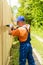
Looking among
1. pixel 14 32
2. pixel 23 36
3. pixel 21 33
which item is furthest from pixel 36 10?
pixel 14 32

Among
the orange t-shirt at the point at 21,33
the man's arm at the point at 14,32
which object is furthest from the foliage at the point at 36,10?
the man's arm at the point at 14,32

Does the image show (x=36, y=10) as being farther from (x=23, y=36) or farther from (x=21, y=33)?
(x=21, y=33)

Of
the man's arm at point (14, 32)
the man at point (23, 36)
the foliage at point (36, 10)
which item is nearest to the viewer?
the man's arm at point (14, 32)

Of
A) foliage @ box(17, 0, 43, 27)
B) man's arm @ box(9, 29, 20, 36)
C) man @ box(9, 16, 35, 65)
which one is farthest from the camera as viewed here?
foliage @ box(17, 0, 43, 27)

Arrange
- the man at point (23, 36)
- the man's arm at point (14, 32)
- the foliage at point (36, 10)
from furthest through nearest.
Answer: the foliage at point (36, 10) < the man at point (23, 36) < the man's arm at point (14, 32)

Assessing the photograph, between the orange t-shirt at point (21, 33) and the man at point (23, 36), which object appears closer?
the orange t-shirt at point (21, 33)

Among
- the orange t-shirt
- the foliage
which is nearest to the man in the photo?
the orange t-shirt

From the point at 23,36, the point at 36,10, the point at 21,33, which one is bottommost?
the point at 36,10

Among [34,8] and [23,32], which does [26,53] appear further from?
[34,8]

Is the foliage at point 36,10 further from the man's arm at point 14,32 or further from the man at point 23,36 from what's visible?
the man's arm at point 14,32

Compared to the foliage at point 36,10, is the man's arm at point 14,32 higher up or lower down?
higher up

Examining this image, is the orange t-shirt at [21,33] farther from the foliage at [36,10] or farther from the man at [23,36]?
the foliage at [36,10]

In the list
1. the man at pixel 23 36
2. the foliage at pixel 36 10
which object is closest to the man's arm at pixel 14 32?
the man at pixel 23 36

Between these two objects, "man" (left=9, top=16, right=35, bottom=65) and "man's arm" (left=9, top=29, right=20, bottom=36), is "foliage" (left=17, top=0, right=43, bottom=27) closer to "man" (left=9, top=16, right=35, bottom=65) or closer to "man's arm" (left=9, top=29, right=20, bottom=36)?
"man" (left=9, top=16, right=35, bottom=65)
